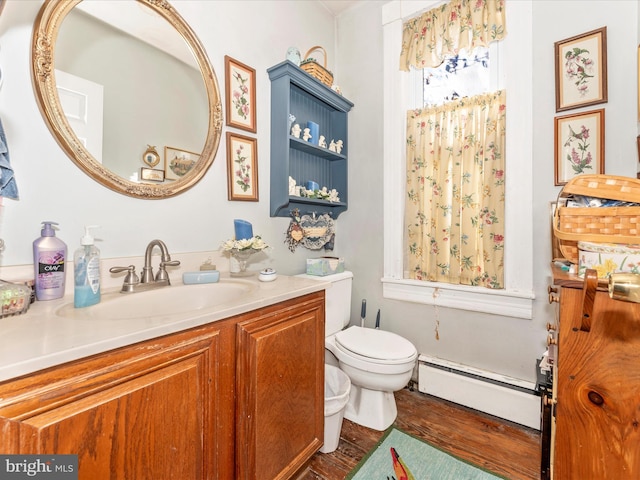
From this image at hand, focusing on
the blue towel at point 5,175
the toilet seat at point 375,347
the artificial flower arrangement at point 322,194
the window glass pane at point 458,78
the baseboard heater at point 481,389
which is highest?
the window glass pane at point 458,78

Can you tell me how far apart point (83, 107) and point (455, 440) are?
2234mm

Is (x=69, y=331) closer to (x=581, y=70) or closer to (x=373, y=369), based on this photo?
(x=373, y=369)

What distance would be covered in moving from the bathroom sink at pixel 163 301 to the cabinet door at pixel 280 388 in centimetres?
18

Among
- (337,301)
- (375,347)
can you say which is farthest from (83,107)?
(375,347)

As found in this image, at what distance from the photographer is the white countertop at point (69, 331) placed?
54 cm

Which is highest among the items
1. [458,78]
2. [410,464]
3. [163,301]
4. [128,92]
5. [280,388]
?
[458,78]

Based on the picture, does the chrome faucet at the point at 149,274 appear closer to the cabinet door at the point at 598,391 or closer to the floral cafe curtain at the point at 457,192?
the cabinet door at the point at 598,391

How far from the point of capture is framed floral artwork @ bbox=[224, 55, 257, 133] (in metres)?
1.50

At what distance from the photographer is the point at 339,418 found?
1437mm

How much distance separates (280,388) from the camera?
1057mm

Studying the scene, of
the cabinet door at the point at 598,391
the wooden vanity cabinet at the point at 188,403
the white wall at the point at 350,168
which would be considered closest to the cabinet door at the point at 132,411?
the wooden vanity cabinet at the point at 188,403

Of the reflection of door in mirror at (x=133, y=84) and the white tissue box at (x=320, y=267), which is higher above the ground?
the reflection of door in mirror at (x=133, y=84)

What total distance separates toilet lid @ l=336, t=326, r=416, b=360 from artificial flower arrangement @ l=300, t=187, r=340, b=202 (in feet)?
2.95

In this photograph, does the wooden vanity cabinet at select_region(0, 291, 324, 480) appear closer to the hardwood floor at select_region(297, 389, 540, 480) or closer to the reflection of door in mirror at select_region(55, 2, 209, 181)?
the hardwood floor at select_region(297, 389, 540, 480)
